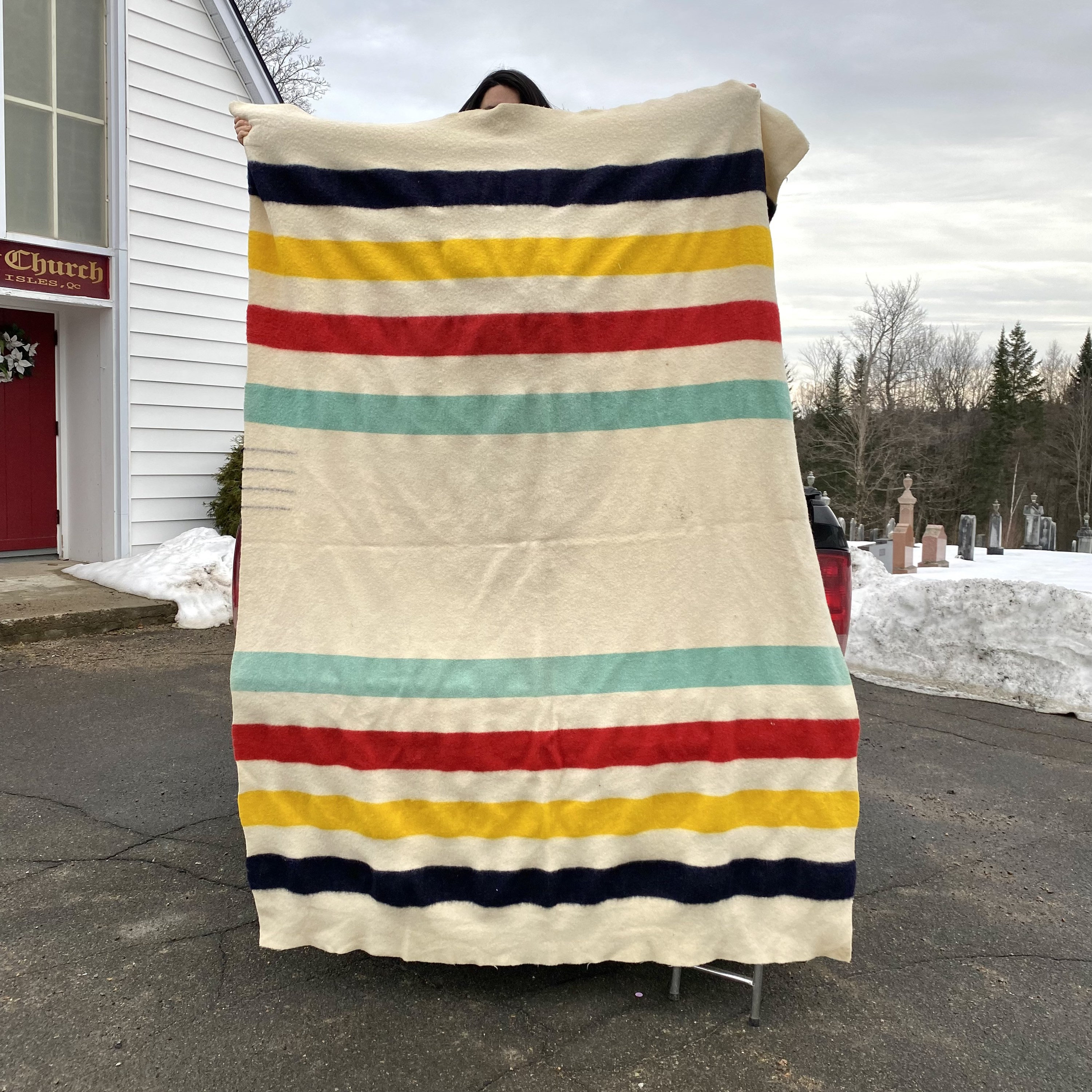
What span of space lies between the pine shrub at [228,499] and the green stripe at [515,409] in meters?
7.63

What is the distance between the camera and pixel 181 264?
948 cm

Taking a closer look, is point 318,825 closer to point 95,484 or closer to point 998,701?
point 998,701

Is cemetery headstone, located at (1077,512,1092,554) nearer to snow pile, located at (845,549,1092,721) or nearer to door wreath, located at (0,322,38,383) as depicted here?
snow pile, located at (845,549,1092,721)

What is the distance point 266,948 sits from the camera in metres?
2.29

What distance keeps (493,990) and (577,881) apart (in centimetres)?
45

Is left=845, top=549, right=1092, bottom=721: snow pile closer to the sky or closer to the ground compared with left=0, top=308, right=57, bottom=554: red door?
closer to the ground

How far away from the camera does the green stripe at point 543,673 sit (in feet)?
6.92

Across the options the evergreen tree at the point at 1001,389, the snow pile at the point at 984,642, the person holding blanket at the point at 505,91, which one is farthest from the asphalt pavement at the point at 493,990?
the evergreen tree at the point at 1001,389

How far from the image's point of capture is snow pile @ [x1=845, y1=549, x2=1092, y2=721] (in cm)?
594

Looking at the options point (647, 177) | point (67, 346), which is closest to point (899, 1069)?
point (647, 177)

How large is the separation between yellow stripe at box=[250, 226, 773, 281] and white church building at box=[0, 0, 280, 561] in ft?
24.9

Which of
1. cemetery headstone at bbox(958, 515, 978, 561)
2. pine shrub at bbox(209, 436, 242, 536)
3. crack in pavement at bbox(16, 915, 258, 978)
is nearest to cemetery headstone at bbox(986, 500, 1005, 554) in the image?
cemetery headstone at bbox(958, 515, 978, 561)

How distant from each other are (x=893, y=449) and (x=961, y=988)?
133ft

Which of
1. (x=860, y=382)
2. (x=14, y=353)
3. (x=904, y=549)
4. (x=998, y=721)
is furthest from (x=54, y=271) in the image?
(x=860, y=382)
